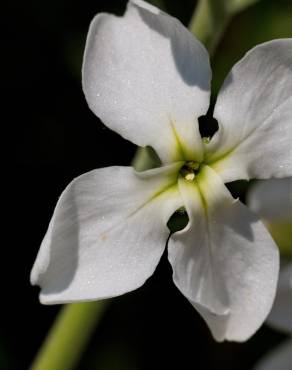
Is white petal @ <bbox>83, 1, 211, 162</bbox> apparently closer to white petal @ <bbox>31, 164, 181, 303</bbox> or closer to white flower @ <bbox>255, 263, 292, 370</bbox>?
white petal @ <bbox>31, 164, 181, 303</bbox>

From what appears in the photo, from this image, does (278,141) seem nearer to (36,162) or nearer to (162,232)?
(162,232)

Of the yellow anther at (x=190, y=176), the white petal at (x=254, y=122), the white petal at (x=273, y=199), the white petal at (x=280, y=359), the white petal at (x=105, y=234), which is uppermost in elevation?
the white petal at (x=254, y=122)

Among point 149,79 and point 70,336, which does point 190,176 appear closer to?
point 149,79

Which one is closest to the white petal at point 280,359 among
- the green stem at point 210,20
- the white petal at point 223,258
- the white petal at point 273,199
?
the white petal at point 273,199

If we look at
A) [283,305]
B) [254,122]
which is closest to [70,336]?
[283,305]

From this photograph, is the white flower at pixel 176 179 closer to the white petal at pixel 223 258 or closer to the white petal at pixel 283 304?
the white petal at pixel 223 258

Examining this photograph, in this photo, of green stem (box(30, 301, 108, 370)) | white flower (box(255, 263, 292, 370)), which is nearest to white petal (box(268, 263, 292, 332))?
white flower (box(255, 263, 292, 370))
